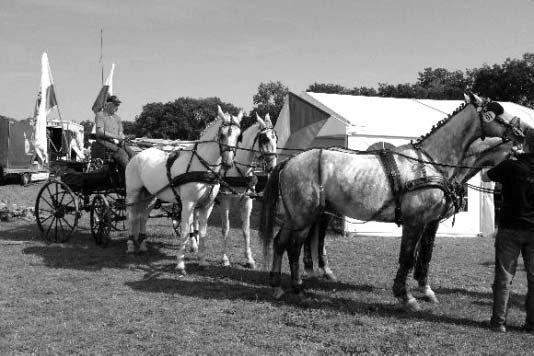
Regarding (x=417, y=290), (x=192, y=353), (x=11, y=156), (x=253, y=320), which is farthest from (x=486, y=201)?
(x=11, y=156)

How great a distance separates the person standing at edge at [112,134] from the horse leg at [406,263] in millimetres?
5923

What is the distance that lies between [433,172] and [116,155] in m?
6.19

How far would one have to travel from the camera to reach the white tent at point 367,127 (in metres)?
12.7

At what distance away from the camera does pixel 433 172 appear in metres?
6.16

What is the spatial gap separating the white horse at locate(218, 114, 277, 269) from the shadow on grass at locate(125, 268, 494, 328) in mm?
1278

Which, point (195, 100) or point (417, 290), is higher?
point (195, 100)

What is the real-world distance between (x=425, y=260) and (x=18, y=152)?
21641mm

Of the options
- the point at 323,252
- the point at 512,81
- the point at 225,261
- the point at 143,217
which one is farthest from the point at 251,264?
the point at 512,81

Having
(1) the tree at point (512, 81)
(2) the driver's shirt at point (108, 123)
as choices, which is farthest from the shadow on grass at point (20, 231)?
(1) the tree at point (512, 81)

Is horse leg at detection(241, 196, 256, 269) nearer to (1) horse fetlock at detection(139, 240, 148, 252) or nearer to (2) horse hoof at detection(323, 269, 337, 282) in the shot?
(2) horse hoof at detection(323, 269, 337, 282)

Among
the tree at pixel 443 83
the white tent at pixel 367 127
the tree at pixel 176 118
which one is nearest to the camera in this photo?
the white tent at pixel 367 127

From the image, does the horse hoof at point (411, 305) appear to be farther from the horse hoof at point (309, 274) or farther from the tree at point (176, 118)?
the tree at point (176, 118)

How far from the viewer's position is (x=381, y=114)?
13.8m

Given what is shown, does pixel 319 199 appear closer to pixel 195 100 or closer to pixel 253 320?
pixel 253 320
